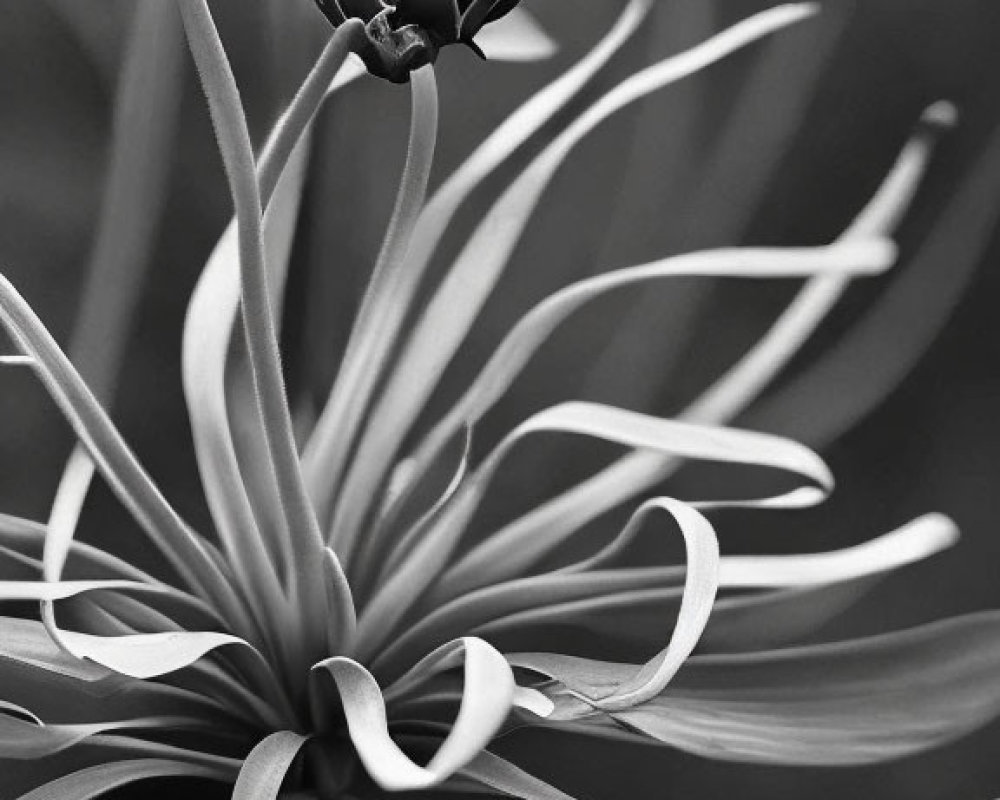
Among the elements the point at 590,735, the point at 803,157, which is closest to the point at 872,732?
the point at 590,735

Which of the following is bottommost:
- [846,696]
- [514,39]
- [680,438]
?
[846,696]

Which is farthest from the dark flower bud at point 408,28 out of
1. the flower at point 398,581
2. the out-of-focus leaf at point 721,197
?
the out-of-focus leaf at point 721,197

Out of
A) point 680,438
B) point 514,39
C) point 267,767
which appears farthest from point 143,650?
point 514,39

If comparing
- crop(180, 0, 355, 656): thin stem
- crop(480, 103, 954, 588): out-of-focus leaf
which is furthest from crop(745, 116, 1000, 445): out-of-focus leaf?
crop(180, 0, 355, 656): thin stem

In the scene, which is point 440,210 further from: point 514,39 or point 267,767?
point 267,767

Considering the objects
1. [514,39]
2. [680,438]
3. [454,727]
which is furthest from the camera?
[514,39]

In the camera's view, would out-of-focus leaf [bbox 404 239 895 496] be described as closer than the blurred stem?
Yes

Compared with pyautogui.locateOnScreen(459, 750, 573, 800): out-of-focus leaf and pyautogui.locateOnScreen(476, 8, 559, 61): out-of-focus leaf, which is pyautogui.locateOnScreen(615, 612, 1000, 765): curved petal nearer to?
pyautogui.locateOnScreen(459, 750, 573, 800): out-of-focus leaf

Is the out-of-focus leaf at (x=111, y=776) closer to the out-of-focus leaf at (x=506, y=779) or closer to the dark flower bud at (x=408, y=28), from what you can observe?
the out-of-focus leaf at (x=506, y=779)
